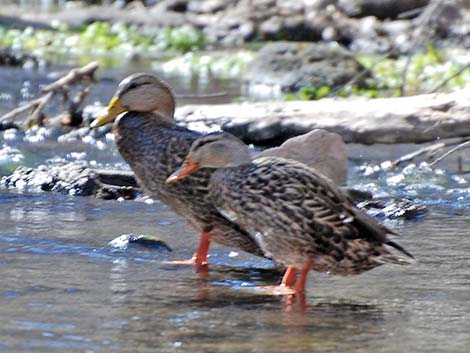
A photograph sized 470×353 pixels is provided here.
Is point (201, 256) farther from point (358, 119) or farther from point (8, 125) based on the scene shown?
point (8, 125)

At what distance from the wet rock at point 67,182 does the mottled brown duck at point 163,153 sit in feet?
4.81

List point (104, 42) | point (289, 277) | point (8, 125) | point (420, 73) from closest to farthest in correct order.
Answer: point (289, 277), point (8, 125), point (420, 73), point (104, 42)

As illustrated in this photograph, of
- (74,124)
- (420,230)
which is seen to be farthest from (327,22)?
(420,230)

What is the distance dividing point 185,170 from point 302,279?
36.6 inches

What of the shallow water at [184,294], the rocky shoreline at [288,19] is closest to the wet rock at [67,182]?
the shallow water at [184,294]

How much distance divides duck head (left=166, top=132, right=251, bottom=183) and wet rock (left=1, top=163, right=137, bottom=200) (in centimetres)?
238

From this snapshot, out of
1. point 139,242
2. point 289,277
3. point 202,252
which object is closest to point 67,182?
point 139,242

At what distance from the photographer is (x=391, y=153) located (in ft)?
37.8

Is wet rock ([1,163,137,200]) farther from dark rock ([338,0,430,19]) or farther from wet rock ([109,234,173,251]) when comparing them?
dark rock ([338,0,430,19])

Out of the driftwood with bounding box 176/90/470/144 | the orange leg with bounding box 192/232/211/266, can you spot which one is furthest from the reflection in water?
the driftwood with bounding box 176/90/470/144

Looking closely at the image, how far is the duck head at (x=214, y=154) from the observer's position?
644 cm

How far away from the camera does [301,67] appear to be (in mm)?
16625

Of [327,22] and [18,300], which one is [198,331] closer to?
[18,300]

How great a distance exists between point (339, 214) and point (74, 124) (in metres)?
6.91
